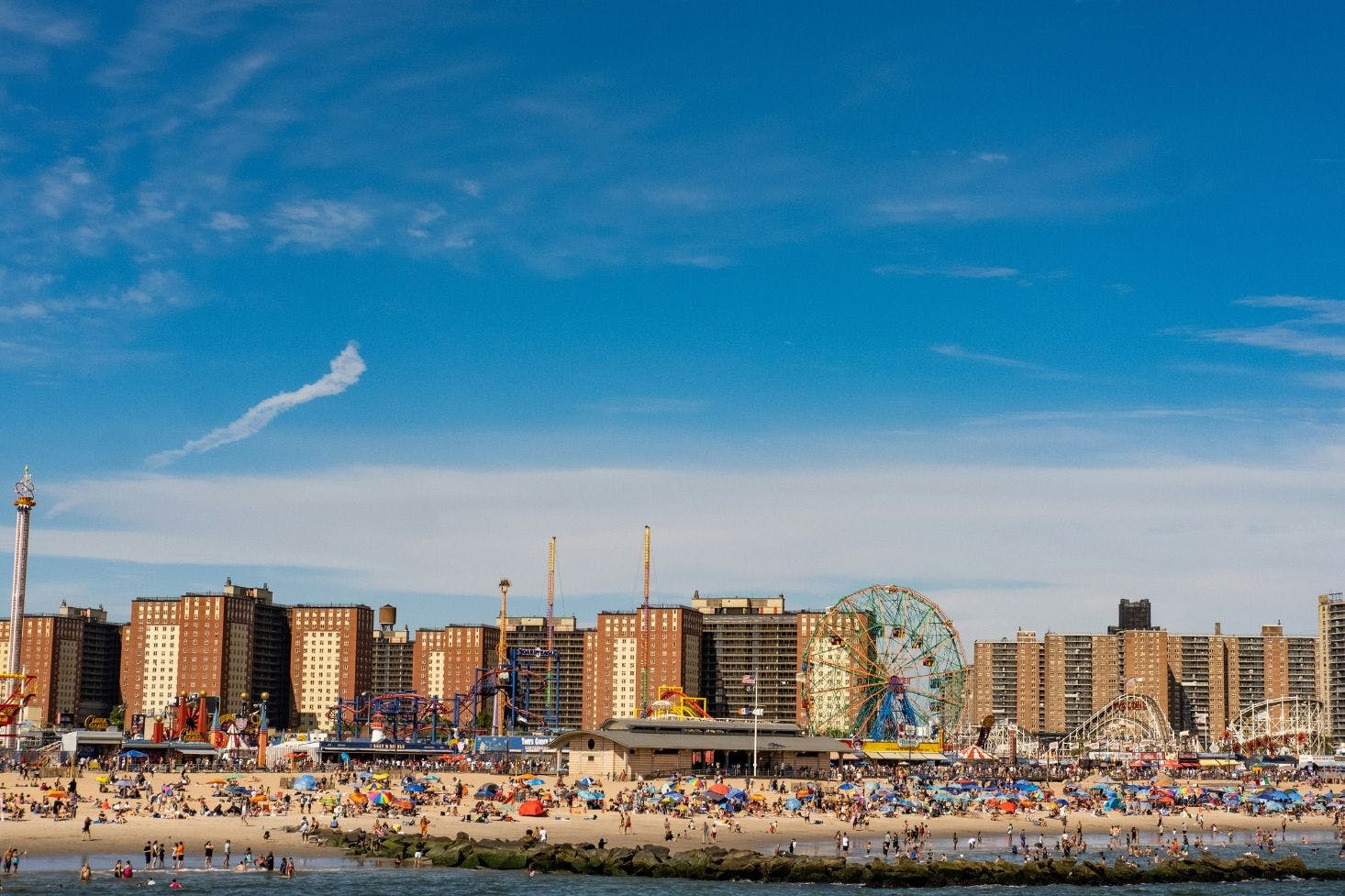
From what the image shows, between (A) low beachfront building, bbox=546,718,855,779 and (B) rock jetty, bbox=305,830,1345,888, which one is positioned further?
(A) low beachfront building, bbox=546,718,855,779

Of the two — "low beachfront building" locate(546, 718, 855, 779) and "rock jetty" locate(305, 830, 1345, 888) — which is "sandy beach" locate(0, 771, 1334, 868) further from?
"low beachfront building" locate(546, 718, 855, 779)

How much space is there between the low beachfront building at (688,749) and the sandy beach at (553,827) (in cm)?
646

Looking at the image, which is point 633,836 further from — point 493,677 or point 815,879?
point 493,677

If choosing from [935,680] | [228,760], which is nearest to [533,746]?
[228,760]

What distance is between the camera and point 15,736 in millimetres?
149125

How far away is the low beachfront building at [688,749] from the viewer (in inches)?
4456

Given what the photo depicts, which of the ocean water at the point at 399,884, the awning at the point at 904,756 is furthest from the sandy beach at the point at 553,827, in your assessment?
the awning at the point at 904,756

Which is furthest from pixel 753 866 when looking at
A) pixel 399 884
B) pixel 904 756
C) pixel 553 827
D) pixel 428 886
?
pixel 904 756

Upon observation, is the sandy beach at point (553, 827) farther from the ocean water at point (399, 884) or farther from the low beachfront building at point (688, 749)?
the low beachfront building at point (688, 749)

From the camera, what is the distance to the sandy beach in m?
73.6

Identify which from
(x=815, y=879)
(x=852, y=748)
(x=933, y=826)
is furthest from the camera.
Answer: (x=852, y=748)

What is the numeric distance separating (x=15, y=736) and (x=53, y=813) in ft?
249

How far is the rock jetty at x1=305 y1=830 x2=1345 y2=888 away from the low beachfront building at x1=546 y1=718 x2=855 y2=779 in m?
37.0

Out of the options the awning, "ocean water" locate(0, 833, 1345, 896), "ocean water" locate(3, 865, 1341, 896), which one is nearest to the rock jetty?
"ocean water" locate(0, 833, 1345, 896)
